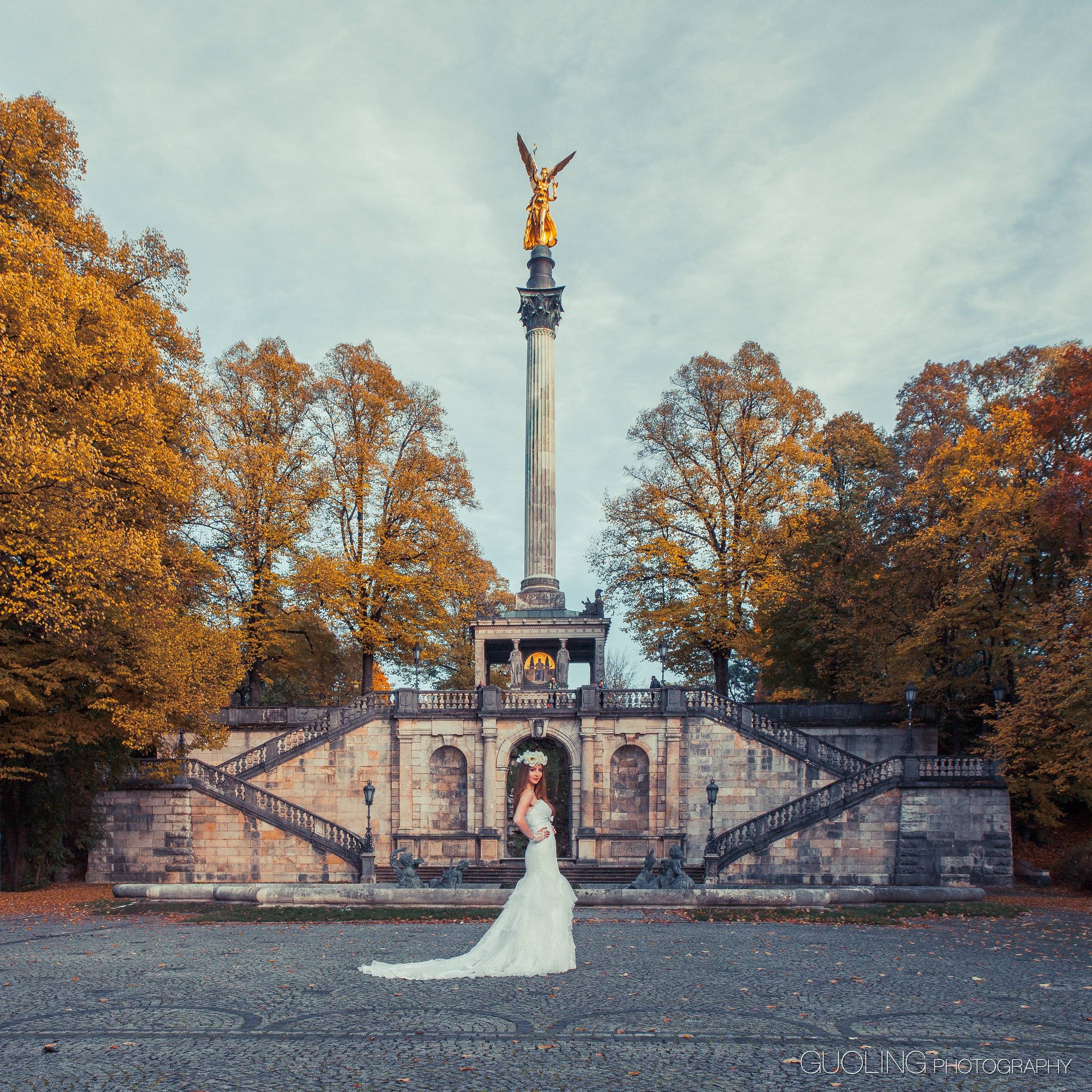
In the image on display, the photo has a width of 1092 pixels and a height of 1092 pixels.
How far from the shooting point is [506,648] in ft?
124

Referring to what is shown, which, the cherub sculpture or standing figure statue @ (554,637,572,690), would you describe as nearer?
the cherub sculpture

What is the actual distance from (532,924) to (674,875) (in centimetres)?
1301

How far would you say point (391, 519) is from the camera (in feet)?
133

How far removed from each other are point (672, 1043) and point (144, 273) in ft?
86.3

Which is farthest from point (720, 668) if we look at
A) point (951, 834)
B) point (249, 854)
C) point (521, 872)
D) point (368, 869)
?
point (249, 854)

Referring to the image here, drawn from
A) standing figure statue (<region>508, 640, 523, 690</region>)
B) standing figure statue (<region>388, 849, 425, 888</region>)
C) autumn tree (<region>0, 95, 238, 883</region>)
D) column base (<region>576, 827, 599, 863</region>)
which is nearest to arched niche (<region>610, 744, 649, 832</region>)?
column base (<region>576, 827, 599, 863</region>)

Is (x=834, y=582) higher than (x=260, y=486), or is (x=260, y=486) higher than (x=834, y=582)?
(x=260, y=486)

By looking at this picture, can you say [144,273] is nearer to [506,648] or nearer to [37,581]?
[37,581]

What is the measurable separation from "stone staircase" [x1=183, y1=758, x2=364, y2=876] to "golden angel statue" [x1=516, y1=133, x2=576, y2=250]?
25.1 m

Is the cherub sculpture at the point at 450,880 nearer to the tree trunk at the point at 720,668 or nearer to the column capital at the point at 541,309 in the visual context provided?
the tree trunk at the point at 720,668

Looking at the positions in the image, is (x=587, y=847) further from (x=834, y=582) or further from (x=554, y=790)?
(x=834, y=582)

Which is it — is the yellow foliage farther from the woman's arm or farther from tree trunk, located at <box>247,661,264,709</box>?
the woman's arm

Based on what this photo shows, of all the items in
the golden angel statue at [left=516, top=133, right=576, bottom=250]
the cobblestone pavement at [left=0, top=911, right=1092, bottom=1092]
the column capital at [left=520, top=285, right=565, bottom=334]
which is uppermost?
the golden angel statue at [left=516, top=133, right=576, bottom=250]

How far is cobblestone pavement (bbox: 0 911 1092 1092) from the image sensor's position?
25.6 ft
